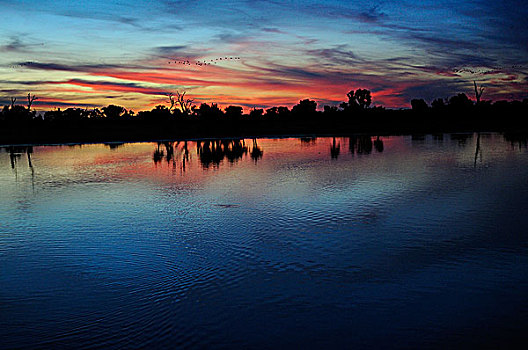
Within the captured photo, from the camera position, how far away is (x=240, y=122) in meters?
106

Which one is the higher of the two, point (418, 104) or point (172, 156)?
point (418, 104)

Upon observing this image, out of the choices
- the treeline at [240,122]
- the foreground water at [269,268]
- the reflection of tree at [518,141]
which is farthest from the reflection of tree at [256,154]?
the treeline at [240,122]

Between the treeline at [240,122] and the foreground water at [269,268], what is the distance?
60.3 m

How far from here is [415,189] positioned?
16969 mm

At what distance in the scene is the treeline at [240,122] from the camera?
83188mm

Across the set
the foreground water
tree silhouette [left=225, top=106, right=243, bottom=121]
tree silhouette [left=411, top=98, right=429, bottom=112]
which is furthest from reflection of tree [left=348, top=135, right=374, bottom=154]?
tree silhouette [left=411, top=98, right=429, bottom=112]

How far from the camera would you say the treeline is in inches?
3275

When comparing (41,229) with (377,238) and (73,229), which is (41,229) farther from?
(377,238)

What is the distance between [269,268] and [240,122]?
97890 mm

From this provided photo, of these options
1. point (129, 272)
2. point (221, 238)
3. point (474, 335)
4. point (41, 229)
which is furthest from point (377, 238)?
point (41, 229)

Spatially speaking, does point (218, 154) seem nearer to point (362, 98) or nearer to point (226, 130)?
point (226, 130)

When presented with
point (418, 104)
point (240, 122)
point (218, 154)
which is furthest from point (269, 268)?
point (418, 104)

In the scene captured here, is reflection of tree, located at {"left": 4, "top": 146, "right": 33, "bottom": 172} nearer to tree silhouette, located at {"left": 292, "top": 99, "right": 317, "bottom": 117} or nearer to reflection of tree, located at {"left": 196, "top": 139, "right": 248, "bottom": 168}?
reflection of tree, located at {"left": 196, "top": 139, "right": 248, "bottom": 168}

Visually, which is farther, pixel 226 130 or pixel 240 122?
pixel 240 122
